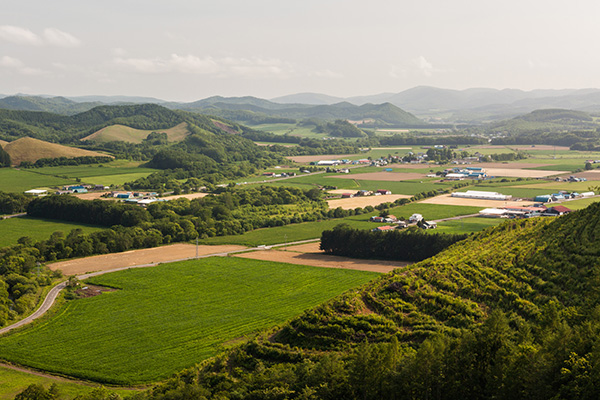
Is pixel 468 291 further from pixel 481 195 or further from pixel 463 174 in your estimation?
pixel 463 174

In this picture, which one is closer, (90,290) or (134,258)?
(90,290)

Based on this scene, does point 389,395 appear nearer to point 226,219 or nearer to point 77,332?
point 77,332

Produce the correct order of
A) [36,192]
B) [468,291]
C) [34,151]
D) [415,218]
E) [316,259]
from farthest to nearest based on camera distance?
[34,151] → [36,192] → [415,218] → [316,259] → [468,291]

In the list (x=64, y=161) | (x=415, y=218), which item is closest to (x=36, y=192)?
(x=64, y=161)

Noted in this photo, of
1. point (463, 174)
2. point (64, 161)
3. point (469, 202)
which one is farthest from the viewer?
point (64, 161)

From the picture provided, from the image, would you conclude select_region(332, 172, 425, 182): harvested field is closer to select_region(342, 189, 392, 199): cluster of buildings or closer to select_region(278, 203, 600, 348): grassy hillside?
select_region(342, 189, 392, 199): cluster of buildings
